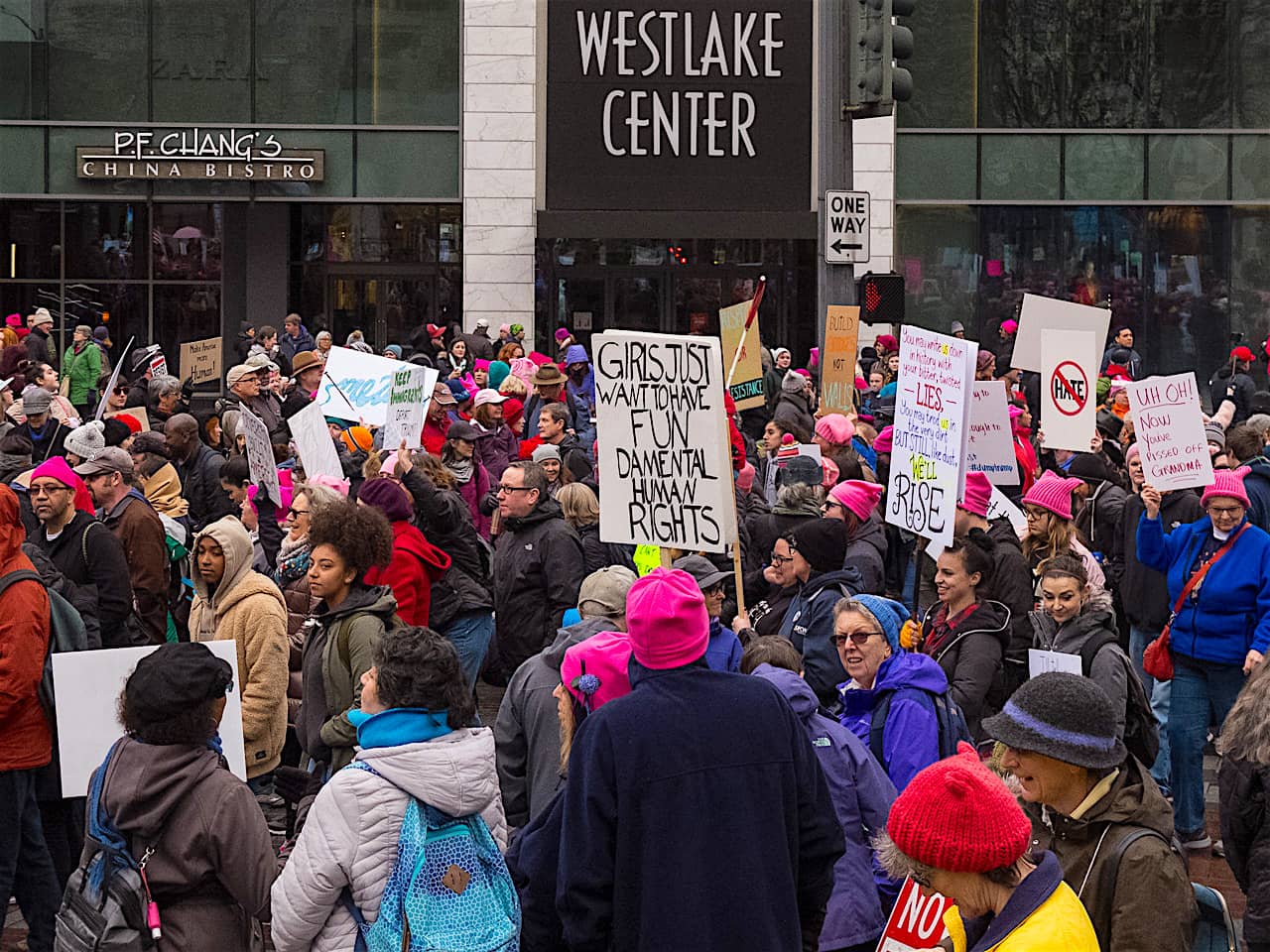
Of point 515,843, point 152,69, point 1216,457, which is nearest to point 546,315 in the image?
point 152,69

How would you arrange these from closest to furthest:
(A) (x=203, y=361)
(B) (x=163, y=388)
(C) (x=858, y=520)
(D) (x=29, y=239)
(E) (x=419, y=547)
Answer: (E) (x=419, y=547) < (C) (x=858, y=520) < (B) (x=163, y=388) < (A) (x=203, y=361) < (D) (x=29, y=239)

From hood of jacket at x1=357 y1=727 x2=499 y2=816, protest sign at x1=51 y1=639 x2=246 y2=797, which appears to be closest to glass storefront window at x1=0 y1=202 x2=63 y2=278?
protest sign at x1=51 y1=639 x2=246 y2=797

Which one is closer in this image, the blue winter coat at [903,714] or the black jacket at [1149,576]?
the blue winter coat at [903,714]

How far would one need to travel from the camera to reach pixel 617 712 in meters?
4.52

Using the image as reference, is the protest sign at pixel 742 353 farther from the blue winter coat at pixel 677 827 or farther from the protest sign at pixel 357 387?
the blue winter coat at pixel 677 827

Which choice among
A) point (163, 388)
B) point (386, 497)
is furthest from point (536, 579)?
point (163, 388)

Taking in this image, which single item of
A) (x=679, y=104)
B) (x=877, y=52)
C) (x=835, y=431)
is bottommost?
(x=835, y=431)

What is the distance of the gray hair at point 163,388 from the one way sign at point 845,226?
551cm

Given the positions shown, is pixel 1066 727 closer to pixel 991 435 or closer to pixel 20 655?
pixel 20 655

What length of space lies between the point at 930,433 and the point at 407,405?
383 cm

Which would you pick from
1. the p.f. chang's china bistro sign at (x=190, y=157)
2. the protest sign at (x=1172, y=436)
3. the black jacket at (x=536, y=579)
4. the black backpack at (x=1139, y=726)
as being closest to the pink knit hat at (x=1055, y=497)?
Result: the protest sign at (x=1172, y=436)

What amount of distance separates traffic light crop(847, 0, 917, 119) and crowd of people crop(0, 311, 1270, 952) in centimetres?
270

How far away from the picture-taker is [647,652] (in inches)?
182

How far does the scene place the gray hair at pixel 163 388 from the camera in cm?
1523
